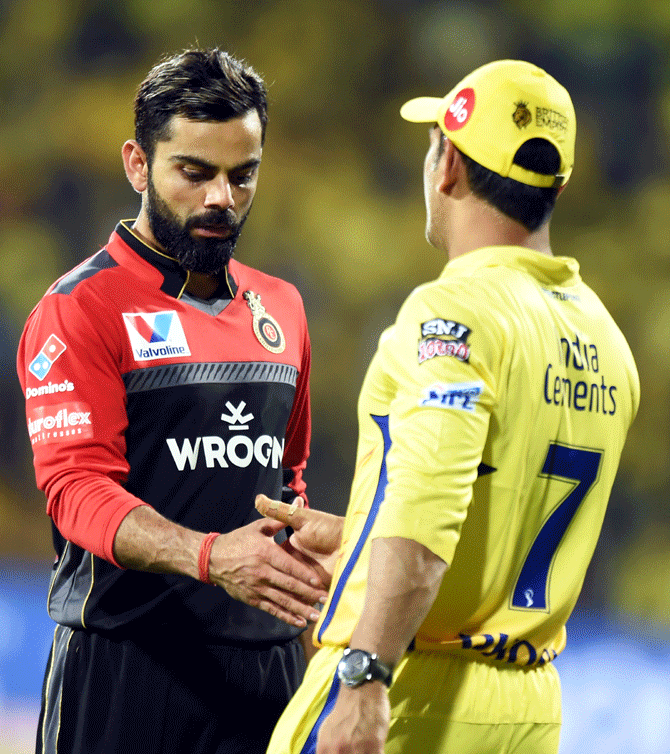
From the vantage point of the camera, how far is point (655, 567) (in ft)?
17.7

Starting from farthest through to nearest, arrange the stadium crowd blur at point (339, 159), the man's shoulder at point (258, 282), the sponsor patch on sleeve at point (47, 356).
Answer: the stadium crowd blur at point (339, 159), the man's shoulder at point (258, 282), the sponsor patch on sleeve at point (47, 356)

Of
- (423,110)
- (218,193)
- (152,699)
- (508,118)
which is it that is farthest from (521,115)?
(152,699)

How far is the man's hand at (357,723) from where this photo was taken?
1.12 meters

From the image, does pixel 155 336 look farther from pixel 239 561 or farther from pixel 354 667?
pixel 354 667

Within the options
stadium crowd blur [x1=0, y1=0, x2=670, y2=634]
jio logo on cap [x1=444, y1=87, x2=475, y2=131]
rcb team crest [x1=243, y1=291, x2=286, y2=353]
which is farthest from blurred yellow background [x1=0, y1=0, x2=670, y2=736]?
jio logo on cap [x1=444, y1=87, x2=475, y2=131]

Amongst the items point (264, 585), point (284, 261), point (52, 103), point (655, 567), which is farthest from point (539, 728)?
point (52, 103)

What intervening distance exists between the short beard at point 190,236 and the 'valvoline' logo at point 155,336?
0.39 ft

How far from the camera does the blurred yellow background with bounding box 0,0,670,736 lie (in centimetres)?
570

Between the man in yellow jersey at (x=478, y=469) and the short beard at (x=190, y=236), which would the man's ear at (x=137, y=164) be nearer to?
the short beard at (x=190, y=236)

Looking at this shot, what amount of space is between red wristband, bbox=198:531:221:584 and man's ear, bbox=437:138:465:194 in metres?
0.64

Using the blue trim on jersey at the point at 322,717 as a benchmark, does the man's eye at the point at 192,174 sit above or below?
above

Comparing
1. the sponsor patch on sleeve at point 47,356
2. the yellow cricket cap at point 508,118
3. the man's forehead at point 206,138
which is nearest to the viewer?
the yellow cricket cap at point 508,118

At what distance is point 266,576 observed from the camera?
1.53 m

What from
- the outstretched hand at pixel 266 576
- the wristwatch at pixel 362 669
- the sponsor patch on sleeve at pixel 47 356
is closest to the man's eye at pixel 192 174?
the sponsor patch on sleeve at pixel 47 356
